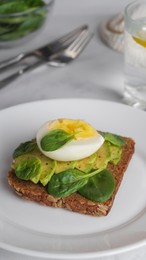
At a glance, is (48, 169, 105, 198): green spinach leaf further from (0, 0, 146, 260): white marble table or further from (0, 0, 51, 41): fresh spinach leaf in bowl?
(0, 0, 51, 41): fresh spinach leaf in bowl

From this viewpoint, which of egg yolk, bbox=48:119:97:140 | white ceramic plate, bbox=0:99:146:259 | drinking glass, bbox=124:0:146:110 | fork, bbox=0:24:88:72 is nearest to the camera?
white ceramic plate, bbox=0:99:146:259

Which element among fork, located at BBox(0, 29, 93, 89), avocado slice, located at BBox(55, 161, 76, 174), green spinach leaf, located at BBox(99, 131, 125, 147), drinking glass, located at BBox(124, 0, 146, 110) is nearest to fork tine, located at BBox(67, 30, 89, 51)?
fork, located at BBox(0, 29, 93, 89)

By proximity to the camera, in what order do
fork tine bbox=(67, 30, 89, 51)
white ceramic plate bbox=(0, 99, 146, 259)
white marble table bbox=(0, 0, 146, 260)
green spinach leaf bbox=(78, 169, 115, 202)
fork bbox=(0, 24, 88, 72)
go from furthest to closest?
fork tine bbox=(67, 30, 89, 51) < fork bbox=(0, 24, 88, 72) < white marble table bbox=(0, 0, 146, 260) < green spinach leaf bbox=(78, 169, 115, 202) < white ceramic plate bbox=(0, 99, 146, 259)

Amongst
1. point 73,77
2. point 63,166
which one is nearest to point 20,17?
point 73,77

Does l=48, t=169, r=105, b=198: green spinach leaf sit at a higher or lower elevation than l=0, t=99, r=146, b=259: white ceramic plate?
higher

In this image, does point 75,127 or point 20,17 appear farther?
point 20,17


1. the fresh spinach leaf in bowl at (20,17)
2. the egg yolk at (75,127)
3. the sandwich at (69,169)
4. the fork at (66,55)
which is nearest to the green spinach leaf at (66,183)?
the sandwich at (69,169)

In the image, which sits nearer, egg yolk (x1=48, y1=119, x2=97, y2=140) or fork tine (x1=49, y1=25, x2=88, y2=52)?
egg yolk (x1=48, y1=119, x2=97, y2=140)

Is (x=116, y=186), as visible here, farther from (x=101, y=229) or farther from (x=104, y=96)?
(x=104, y=96)

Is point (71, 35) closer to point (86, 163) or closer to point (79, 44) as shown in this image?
point (79, 44)
